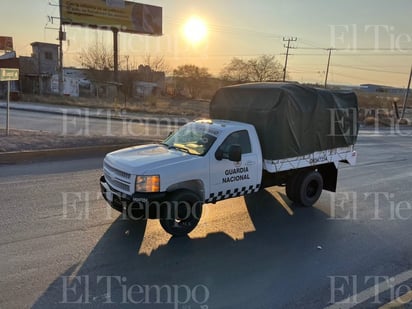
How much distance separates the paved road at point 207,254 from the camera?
4145 millimetres

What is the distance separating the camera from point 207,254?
5.20m

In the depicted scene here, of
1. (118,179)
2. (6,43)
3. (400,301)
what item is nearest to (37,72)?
(6,43)

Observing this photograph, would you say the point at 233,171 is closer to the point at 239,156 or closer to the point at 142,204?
the point at 239,156

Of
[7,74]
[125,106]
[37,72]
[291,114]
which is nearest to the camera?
[291,114]

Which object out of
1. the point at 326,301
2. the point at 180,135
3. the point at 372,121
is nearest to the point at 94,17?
the point at 372,121

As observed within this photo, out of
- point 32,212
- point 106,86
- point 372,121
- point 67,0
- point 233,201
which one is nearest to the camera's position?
point 32,212

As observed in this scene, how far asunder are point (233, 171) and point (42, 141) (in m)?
8.79

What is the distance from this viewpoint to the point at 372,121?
36594 millimetres

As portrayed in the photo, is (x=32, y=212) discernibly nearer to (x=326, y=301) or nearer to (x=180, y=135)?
(x=180, y=135)

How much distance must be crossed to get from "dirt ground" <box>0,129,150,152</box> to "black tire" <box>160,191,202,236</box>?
7.61 m

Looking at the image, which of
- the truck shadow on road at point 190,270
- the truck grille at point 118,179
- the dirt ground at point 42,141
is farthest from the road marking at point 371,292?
the dirt ground at point 42,141

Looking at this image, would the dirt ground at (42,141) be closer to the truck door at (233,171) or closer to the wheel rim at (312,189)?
the truck door at (233,171)

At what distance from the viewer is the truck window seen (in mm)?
6195

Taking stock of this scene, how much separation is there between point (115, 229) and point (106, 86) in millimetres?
54304
